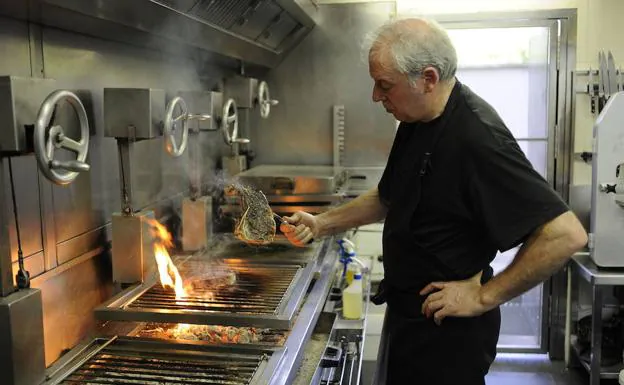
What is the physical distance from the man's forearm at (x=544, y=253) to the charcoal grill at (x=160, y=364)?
75 cm

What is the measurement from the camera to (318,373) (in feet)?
6.54

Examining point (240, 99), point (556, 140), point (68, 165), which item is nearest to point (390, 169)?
point (68, 165)

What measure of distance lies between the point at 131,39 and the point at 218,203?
1.11 m

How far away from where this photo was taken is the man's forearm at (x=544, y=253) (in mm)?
1802

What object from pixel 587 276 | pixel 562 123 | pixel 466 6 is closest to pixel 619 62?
pixel 562 123

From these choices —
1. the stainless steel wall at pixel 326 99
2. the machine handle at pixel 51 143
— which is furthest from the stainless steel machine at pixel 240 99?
the machine handle at pixel 51 143

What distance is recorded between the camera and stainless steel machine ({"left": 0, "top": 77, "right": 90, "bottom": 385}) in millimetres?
1426

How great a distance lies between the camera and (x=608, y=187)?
12.3ft

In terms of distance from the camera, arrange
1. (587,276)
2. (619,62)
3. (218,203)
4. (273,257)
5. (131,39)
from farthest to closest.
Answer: (619,62) → (587,276) → (218,203) → (273,257) → (131,39)

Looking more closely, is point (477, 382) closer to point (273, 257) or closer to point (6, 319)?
point (273, 257)

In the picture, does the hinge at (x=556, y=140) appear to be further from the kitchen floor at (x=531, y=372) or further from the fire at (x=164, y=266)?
the fire at (x=164, y=266)

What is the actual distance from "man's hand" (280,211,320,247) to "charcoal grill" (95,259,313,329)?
158 millimetres

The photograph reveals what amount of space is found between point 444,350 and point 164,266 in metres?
1.08

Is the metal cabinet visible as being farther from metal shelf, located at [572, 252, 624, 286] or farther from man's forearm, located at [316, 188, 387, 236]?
man's forearm, located at [316, 188, 387, 236]
